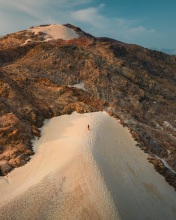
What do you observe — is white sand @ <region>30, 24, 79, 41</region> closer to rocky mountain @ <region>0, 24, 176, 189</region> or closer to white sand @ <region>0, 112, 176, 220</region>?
rocky mountain @ <region>0, 24, 176, 189</region>

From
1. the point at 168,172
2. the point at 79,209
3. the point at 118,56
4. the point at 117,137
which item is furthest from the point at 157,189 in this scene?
the point at 118,56

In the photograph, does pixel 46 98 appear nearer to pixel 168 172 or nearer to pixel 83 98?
pixel 83 98

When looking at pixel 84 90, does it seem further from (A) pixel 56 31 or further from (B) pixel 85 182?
(A) pixel 56 31

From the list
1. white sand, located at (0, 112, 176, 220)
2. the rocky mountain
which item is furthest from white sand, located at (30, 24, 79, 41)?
white sand, located at (0, 112, 176, 220)

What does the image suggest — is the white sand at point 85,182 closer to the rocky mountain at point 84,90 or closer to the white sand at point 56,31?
the rocky mountain at point 84,90

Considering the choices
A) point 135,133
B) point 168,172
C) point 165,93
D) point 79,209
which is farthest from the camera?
point 165,93

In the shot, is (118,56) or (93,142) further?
(118,56)
